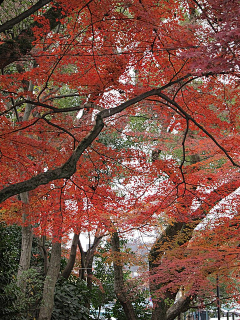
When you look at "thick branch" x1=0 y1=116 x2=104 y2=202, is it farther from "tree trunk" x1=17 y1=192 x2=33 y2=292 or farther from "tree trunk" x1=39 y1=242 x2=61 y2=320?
"tree trunk" x1=39 y1=242 x2=61 y2=320

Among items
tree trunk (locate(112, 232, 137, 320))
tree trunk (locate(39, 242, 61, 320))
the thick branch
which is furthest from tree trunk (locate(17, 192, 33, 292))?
the thick branch

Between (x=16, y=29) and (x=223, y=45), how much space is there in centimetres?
382

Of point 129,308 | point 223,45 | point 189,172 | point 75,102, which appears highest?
point 75,102

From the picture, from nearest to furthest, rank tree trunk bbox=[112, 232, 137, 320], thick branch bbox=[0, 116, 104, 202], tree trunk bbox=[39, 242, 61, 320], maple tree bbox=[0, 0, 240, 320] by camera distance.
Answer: thick branch bbox=[0, 116, 104, 202], maple tree bbox=[0, 0, 240, 320], tree trunk bbox=[39, 242, 61, 320], tree trunk bbox=[112, 232, 137, 320]

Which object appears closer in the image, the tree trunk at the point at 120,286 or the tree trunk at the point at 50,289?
the tree trunk at the point at 50,289

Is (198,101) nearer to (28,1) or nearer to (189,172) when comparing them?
(189,172)

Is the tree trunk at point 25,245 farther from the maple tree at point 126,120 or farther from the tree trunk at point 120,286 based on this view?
the tree trunk at point 120,286

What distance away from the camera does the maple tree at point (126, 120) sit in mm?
3979

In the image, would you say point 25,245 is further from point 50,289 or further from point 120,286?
point 120,286

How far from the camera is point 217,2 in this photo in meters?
3.17

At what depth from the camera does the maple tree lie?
3.98 metres

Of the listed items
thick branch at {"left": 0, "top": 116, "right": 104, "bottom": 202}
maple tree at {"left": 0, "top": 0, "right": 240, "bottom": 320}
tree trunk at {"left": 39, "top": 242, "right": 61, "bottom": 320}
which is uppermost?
maple tree at {"left": 0, "top": 0, "right": 240, "bottom": 320}

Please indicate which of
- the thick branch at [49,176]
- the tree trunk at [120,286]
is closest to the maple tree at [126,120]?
the thick branch at [49,176]

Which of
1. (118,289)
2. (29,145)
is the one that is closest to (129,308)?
(118,289)
